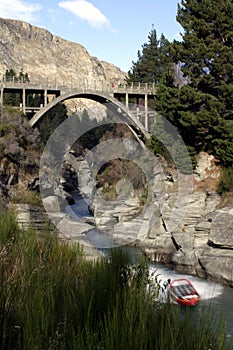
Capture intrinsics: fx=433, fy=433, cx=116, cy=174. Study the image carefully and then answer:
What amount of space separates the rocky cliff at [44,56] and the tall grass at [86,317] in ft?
229

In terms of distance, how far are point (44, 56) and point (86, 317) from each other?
278 ft

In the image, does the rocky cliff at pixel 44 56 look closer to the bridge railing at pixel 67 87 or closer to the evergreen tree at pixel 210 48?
the bridge railing at pixel 67 87

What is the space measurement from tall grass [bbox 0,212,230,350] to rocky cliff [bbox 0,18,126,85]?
69681mm

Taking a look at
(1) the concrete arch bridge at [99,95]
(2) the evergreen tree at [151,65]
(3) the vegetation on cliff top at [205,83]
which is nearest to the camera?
(3) the vegetation on cliff top at [205,83]

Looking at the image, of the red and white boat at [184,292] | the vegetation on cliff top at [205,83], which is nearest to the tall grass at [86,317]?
the red and white boat at [184,292]

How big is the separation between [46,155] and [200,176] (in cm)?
1087

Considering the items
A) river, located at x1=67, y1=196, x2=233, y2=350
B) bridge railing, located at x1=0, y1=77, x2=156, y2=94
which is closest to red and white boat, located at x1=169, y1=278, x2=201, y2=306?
river, located at x1=67, y1=196, x2=233, y2=350

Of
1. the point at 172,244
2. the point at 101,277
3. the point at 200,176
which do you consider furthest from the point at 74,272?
the point at 200,176

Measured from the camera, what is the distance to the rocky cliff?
3009 inches

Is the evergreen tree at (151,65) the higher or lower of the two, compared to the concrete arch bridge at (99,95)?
higher

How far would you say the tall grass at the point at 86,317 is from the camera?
2883 millimetres

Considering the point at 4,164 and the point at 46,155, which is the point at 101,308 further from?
the point at 46,155

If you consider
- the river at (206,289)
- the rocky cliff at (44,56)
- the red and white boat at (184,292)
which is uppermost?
the rocky cliff at (44,56)

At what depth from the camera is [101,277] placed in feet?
13.9
